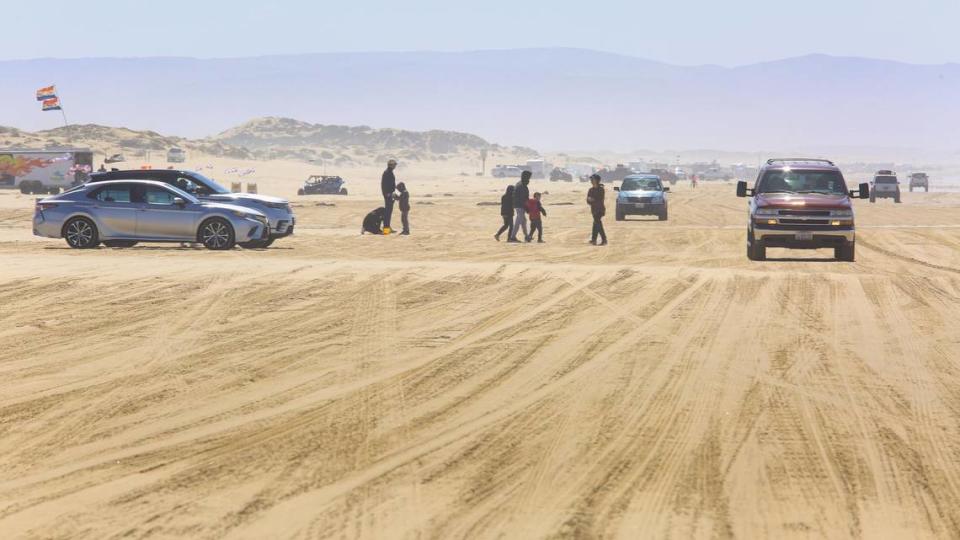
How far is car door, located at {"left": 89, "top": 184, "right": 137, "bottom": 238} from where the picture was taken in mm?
25203

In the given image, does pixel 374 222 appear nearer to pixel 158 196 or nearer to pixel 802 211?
pixel 158 196

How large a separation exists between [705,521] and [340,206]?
48.0 m

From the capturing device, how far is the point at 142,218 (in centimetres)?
2523

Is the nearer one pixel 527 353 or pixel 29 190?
pixel 527 353

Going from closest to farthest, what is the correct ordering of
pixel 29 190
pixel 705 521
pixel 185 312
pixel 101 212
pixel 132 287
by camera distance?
pixel 705 521 → pixel 185 312 → pixel 132 287 → pixel 101 212 → pixel 29 190

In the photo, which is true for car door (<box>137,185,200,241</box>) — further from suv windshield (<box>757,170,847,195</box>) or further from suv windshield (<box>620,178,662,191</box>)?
suv windshield (<box>620,178,662,191</box>)

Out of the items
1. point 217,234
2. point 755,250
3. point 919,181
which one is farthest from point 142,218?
point 919,181

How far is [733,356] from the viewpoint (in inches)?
502

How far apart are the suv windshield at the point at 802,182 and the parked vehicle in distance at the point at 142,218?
31.6ft

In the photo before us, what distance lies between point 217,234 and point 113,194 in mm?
2155

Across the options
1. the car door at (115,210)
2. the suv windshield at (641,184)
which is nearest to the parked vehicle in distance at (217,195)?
the car door at (115,210)

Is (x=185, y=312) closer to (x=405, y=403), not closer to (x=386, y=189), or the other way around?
(x=405, y=403)

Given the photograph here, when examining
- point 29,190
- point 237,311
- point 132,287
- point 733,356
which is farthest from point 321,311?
point 29,190

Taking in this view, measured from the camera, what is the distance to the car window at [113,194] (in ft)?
83.2
